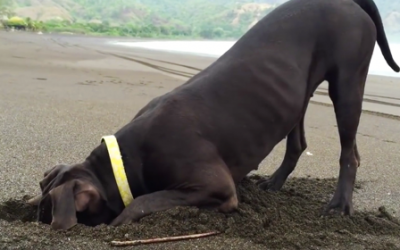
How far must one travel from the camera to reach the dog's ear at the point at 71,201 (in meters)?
2.61

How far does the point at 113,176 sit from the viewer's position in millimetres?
2949

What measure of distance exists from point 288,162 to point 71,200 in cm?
179

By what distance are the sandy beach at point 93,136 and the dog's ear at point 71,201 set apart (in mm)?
79

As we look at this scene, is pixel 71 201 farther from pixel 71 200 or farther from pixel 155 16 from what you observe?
pixel 155 16

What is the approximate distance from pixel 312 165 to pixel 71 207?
98.9 inches

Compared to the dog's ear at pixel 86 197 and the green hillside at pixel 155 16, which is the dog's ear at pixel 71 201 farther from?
the green hillside at pixel 155 16

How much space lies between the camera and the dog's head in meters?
2.64

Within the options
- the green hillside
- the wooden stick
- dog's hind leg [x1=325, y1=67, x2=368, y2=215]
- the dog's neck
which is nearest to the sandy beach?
the wooden stick

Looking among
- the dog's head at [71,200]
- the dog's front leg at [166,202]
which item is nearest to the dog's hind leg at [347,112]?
the dog's front leg at [166,202]

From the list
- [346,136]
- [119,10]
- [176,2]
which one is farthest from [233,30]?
[346,136]

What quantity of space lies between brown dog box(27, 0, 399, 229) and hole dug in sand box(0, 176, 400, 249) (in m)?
0.08

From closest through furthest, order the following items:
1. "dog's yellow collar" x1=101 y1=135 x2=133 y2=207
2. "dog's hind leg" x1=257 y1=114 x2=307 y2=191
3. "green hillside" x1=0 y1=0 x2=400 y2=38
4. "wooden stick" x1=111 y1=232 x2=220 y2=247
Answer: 1. "wooden stick" x1=111 y1=232 x2=220 y2=247
2. "dog's yellow collar" x1=101 y1=135 x2=133 y2=207
3. "dog's hind leg" x1=257 y1=114 x2=307 y2=191
4. "green hillside" x1=0 y1=0 x2=400 y2=38

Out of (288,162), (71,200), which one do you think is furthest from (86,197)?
(288,162)

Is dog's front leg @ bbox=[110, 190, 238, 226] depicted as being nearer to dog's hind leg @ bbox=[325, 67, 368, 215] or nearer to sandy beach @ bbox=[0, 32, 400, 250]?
sandy beach @ bbox=[0, 32, 400, 250]
